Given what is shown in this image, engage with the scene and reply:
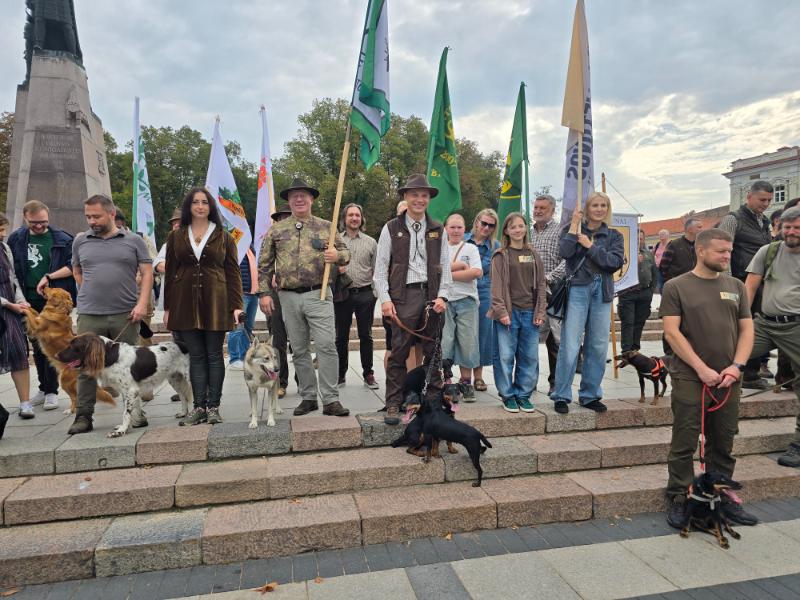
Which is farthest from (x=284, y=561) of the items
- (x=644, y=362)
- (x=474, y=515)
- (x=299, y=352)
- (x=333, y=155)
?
(x=333, y=155)

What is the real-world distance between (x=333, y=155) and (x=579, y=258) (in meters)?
33.8

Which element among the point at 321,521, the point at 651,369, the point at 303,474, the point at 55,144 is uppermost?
the point at 55,144

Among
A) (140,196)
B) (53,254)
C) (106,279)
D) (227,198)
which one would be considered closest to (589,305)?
(106,279)

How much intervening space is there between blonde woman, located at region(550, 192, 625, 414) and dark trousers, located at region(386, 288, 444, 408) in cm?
129

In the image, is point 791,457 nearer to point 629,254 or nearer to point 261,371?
point 629,254

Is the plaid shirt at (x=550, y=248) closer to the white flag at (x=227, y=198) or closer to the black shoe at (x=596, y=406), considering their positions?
the black shoe at (x=596, y=406)

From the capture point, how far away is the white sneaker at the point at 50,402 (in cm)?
489

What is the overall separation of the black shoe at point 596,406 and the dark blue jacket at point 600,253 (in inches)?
39.8

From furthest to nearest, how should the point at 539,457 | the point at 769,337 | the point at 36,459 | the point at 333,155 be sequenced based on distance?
the point at 333,155 → the point at 769,337 → the point at 539,457 → the point at 36,459

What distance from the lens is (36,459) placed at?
3514 mm

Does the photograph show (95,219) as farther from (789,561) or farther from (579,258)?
(789,561)

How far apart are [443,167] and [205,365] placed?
3.73m

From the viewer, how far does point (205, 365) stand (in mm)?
4328

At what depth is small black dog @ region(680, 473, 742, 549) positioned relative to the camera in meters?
3.21
